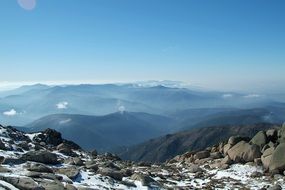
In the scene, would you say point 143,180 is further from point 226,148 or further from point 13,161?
point 226,148

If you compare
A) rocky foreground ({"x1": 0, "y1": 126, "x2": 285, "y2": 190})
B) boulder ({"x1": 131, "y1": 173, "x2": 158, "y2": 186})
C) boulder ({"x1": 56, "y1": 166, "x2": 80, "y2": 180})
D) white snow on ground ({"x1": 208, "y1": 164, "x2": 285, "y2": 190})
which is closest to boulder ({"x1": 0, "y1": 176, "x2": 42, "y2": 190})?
rocky foreground ({"x1": 0, "y1": 126, "x2": 285, "y2": 190})

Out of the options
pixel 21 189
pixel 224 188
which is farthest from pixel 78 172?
pixel 224 188

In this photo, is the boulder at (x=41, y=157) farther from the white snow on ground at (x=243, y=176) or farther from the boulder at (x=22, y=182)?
the white snow on ground at (x=243, y=176)

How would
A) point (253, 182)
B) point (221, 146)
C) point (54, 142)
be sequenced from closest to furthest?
point (253, 182), point (221, 146), point (54, 142)

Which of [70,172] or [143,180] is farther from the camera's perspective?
[143,180]

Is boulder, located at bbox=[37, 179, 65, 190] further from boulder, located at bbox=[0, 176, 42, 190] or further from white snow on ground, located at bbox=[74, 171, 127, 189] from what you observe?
white snow on ground, located at bbox=[74, 171, 127, 189]

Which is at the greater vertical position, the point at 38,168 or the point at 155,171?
the point at 38,168

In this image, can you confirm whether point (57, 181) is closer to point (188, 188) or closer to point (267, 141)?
point (188, 188)

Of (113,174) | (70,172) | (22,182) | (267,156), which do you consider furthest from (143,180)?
(267,156)
